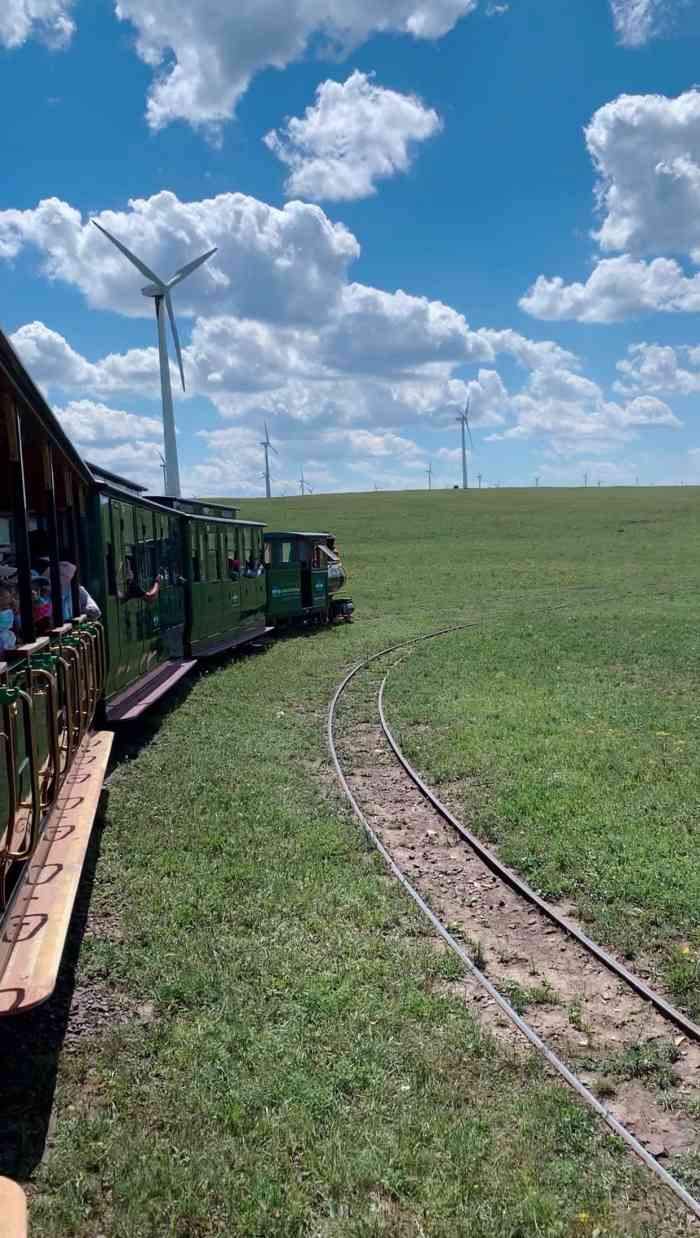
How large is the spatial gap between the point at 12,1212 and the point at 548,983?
4.06 meters

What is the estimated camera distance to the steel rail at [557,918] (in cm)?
552

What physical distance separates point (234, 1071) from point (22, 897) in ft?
5.18

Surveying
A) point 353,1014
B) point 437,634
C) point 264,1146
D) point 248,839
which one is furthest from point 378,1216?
point 437,634

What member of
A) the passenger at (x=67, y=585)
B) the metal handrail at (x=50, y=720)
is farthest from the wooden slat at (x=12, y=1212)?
the passenger at (x=67, y=585)

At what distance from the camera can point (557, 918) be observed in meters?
6.85

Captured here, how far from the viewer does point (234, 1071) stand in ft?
15.5

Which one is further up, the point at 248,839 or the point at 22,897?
the point at 22,897

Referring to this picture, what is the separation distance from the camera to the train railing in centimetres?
459

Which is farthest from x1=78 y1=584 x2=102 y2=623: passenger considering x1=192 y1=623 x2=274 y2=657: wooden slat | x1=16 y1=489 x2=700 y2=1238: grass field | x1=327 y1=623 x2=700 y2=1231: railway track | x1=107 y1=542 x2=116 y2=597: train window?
x1=192 y1=623 x2=274 y2=657: wooden slat

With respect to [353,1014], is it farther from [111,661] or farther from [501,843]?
[111,661]

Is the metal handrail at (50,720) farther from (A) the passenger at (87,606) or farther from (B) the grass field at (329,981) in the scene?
(A) the passenger at (87,606)

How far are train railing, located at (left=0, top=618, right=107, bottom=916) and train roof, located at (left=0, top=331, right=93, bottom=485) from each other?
141 centimetres

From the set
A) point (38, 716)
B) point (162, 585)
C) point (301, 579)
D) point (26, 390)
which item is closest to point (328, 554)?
point (301, 579)

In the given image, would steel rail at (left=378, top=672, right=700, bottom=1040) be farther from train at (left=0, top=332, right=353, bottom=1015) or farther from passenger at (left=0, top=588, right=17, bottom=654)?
passenger at (left=0, top=588, right=17, bottom=654)
